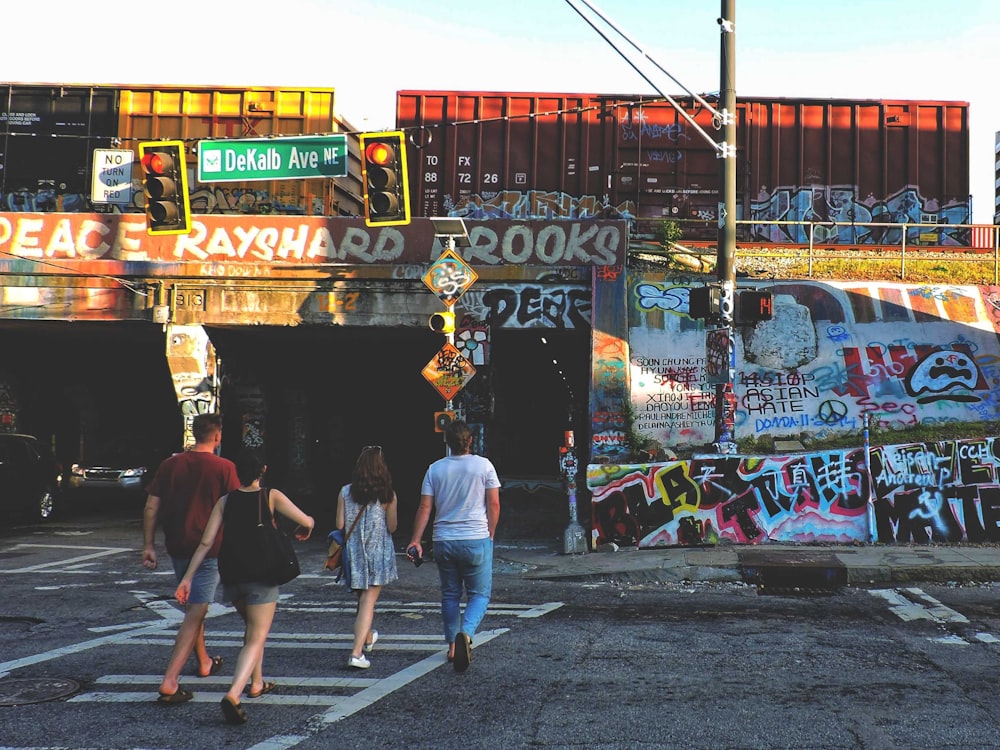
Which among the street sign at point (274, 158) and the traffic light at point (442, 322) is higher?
the street sign at point (274, 158)

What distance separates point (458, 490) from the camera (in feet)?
23.5

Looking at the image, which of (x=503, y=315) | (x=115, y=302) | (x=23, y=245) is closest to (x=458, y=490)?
(x=503, y=315)

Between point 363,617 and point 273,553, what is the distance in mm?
1323

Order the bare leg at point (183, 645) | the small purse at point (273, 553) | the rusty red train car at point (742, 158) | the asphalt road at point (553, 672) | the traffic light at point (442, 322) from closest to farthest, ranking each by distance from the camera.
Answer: the asphalt road at point (553, 672) → the small purse at point (273, 553) → the bare leg at point (183, 645) → the traffic light at point (442, 322) → the rusty red train car at point (742, 158)

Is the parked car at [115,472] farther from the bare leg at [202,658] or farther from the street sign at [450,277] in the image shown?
the bare leg at [202,658]

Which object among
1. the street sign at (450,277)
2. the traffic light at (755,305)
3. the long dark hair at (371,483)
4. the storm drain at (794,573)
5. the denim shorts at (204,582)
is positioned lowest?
the storm drain at (794,573)

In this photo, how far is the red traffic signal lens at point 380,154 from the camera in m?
13.0

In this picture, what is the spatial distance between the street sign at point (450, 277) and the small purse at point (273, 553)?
8797mm

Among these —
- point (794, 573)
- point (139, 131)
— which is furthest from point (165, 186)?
point (139, 131)

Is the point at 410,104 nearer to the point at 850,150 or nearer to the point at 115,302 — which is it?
the point at 115,302

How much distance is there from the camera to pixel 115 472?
2164 cm

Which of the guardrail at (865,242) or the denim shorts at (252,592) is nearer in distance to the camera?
the denim shorts at (252,592)

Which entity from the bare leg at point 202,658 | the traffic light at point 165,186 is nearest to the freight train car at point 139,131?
the traffic light at point 165,186

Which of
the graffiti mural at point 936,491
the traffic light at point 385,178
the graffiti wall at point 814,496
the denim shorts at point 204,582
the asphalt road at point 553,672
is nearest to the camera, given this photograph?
the asphalt road at point 553,672
